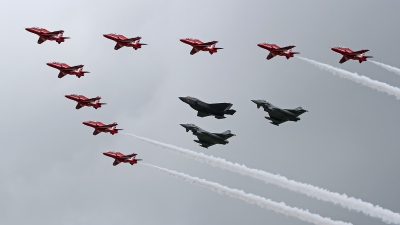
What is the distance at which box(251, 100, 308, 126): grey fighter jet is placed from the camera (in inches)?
5007

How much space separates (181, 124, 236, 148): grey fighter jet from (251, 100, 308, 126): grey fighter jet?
802 centimetres

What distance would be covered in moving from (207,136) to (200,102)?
6042mm

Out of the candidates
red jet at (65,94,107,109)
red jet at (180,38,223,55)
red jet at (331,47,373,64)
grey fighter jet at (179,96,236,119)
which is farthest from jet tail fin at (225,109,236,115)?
red jet at (65,94,107,109)

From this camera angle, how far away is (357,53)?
118 meters

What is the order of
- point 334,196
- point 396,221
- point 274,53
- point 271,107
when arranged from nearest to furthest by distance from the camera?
point 396,221, point 334,196, point 274,53, point 271,107

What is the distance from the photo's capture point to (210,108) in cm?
12669

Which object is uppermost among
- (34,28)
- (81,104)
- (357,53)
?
(357,53)

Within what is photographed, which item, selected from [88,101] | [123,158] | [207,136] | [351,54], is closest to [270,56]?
[351,54]

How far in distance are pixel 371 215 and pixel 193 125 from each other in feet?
127

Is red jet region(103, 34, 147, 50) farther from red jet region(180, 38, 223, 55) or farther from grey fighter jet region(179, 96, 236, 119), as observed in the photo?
grey fighter jet region(179, 96, 236, 119)

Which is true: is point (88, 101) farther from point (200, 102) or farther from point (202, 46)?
point (202, 46)

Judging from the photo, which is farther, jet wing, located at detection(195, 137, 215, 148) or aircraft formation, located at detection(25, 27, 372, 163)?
jet wing, located at detection(195, 137, 215, 148)

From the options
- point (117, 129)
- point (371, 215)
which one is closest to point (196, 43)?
point (117, 129)

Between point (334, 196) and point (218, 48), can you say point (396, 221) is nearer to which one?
point (334, 196)
